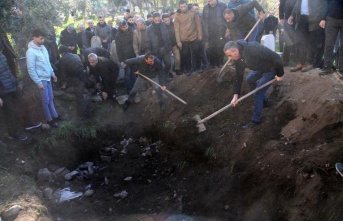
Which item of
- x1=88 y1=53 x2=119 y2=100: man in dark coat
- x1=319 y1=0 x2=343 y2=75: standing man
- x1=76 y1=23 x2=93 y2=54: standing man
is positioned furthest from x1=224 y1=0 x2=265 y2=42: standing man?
x1=76 y1=23 x2=93 y2=54: standing man

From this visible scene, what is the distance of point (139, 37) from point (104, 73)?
4.31 ft

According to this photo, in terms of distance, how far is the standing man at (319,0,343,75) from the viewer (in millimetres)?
5230

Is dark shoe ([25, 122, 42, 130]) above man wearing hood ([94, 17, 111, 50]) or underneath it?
underneath

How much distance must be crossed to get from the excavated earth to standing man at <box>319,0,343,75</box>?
28 centimetres

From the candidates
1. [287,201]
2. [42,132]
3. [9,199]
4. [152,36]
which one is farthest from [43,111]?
[287,201]

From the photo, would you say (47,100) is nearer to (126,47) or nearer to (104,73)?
(104,73)

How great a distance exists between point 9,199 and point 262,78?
4.65 meters

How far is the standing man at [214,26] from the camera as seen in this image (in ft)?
25.0

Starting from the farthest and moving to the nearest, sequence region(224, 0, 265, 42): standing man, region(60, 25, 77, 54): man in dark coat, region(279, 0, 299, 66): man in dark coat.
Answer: region(60, 25, 77, 54): man in dark coat → region(224, 0, 265, 42): standing man → region(279, 0, 299, 66): man in dark coat

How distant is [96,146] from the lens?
7617 millimetres

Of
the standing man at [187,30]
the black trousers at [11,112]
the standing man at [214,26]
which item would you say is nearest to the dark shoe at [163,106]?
the standing man at [187,30]

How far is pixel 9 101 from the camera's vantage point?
6320 millimetres

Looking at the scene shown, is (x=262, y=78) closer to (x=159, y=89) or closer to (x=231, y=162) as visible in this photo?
(x=231, y=162)

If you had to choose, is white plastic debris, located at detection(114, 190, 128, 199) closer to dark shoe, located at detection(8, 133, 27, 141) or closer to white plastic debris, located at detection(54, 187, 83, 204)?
white plastic debris, located at detection(54, 187, 83, 204)
